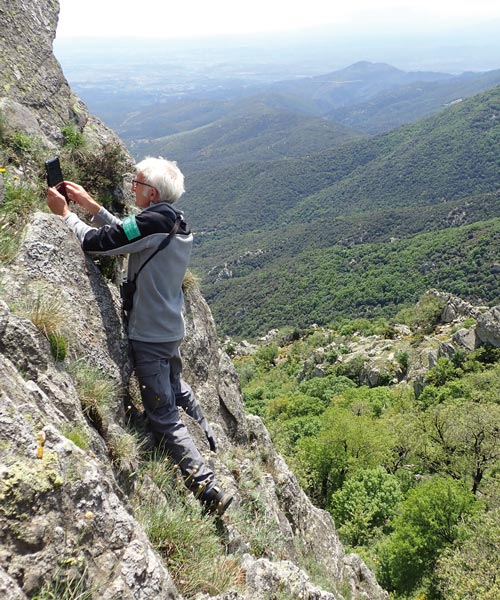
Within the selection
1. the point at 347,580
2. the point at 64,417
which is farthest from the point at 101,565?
the point at 347,580

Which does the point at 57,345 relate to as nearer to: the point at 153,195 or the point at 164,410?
the point at 164,410

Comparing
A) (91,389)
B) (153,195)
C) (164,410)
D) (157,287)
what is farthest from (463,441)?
(91,389)

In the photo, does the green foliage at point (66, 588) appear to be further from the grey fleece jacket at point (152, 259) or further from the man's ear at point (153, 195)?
the man's ear at point (153, 195)

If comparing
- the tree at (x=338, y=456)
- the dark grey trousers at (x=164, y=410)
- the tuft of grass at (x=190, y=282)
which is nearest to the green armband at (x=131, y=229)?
the dark grey trousers at (x=164, y=410)

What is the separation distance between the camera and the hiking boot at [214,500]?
4.79 meters

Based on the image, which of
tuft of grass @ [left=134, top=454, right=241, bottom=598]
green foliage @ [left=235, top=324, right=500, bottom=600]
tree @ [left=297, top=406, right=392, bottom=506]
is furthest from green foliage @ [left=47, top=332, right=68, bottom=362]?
tree @ [left=297, top=406, right=392, bottom=506]

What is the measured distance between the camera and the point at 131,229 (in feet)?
15.0

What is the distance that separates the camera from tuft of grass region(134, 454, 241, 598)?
11.6ft

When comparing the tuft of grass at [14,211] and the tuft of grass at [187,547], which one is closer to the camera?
the tuft of grass at [187,547]

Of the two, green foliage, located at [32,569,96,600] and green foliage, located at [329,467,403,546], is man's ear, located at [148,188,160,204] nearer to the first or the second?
green foliage, located at [32,569,96,600]

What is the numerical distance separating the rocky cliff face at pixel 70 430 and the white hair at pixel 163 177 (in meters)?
1.10

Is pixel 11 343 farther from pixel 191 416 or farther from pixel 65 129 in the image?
pixel 65 129

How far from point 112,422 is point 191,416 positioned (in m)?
1.99

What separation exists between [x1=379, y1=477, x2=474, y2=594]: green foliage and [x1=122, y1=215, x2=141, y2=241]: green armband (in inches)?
722
